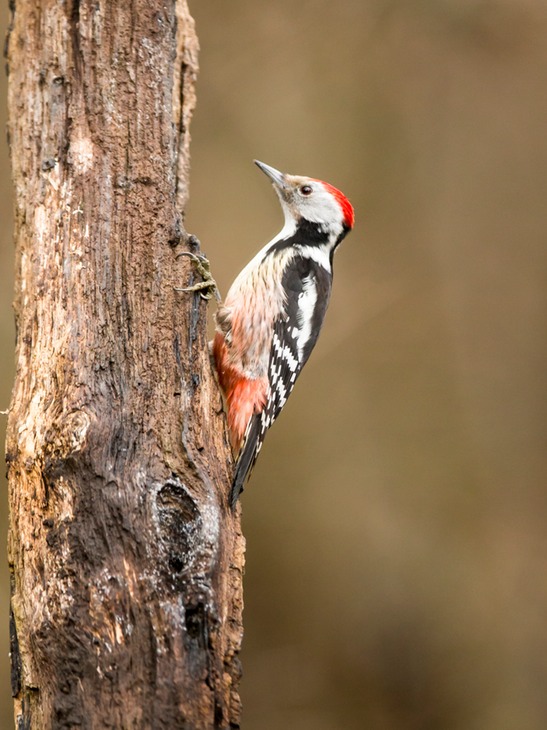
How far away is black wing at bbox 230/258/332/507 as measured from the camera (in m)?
3.08

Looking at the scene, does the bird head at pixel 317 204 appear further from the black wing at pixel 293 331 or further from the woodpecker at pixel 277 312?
the black wing at pixel 293 331

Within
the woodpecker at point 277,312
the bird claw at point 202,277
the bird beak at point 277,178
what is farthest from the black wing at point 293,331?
the bird claw at point 202,277

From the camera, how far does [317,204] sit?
357 centimetres

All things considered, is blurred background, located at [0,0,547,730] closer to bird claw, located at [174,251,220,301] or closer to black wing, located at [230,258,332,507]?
black wing, located at [230,258,332,507]

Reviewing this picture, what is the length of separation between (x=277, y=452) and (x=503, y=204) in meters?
2.30

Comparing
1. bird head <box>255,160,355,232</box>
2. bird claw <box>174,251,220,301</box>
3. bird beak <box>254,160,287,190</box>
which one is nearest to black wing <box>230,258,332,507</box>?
bird head <box>255,160,355,232</box>

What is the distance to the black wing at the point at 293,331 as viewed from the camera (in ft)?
10.1

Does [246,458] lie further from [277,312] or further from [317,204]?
[317,204]

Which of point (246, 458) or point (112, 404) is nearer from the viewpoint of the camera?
Answer: point (112, 404)

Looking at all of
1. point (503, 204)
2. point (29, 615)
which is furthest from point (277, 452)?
point (29, 615)

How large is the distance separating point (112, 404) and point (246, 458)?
60cm

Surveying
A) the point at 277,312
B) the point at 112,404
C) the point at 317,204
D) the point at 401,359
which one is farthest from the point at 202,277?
the point at 401,359

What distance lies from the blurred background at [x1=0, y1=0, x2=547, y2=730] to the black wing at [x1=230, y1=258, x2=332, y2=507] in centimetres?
175

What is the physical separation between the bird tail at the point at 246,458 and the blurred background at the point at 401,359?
2.27m
